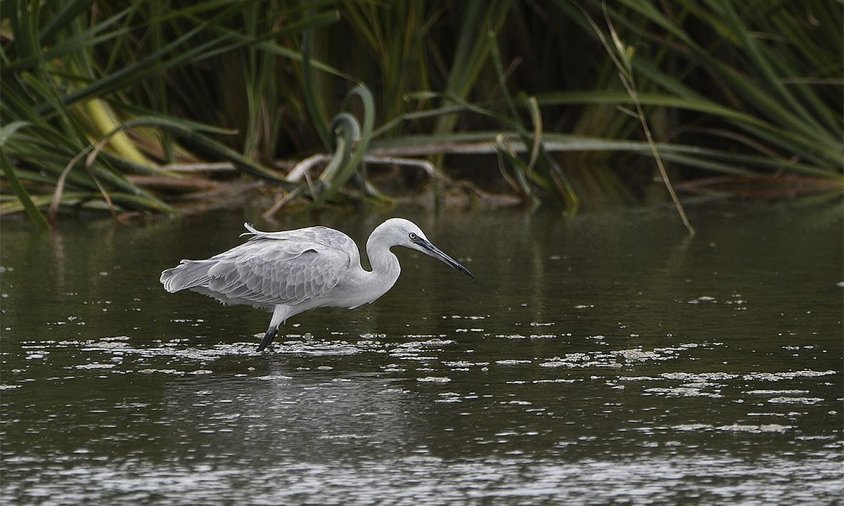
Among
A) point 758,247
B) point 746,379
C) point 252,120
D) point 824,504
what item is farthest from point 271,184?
point 824,504

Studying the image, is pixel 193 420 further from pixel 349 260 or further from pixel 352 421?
pixel 349 260

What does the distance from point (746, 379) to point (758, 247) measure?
14.8 ft

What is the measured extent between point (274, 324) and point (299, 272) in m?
0.28

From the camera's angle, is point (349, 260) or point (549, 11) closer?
point (349, 260)

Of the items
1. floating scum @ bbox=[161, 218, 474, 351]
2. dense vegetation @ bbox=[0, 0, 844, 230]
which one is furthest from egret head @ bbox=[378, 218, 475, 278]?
dense vegetation @ bbox=[0, 0, 844, 230]

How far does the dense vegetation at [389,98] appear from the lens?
11539 millimetres

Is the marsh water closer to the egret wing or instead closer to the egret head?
the egret wing

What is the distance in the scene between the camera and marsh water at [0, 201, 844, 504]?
4.73 metres

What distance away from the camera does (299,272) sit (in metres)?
7.11

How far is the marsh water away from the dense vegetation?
5.14 ft

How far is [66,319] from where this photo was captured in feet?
25.2

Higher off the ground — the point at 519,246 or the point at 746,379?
the point at 519,246

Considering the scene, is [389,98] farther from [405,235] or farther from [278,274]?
[278,274]

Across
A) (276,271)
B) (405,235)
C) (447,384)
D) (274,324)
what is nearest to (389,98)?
(405,235)
